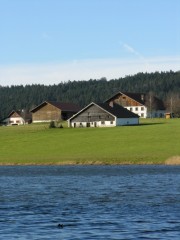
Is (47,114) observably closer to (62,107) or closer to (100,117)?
(62,107)

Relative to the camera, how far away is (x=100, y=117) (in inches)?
5753

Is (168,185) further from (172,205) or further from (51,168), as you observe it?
(51,168)

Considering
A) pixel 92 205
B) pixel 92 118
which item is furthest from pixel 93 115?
pixel 92 205

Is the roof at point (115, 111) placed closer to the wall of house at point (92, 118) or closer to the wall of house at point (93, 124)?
the wall of house at point (92, 118)

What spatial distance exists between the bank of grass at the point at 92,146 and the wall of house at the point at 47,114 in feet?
183

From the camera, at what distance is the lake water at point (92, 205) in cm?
2988

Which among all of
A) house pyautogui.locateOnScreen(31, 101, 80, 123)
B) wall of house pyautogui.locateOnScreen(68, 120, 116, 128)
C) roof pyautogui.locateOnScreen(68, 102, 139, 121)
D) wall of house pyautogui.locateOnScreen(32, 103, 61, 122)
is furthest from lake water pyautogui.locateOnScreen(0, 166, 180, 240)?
house pyautogui.locateOnScreen(31, 101, 80, 123)

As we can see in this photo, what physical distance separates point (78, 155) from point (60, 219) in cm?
5622

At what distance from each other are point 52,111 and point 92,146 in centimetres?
9313

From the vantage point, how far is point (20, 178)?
208 ft

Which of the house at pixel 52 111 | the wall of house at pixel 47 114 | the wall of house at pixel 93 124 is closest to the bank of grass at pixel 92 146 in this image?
the wall of house at pixel 93 124

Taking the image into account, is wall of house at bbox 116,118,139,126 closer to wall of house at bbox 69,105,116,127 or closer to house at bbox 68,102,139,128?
house at bbox 68,102,139,128

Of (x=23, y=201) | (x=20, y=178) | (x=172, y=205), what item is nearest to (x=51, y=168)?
(x=20, y=178)

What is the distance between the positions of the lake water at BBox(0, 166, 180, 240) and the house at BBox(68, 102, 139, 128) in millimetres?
77506
